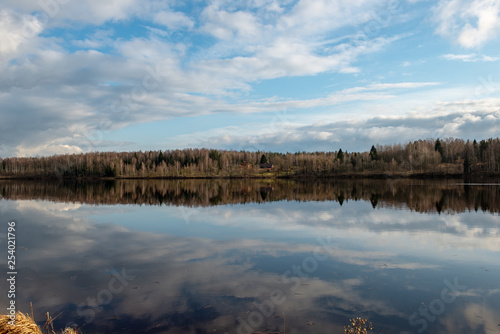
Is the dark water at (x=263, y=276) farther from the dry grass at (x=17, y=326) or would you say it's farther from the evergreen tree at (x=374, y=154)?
the evergreen tree at (x=374, y=154)

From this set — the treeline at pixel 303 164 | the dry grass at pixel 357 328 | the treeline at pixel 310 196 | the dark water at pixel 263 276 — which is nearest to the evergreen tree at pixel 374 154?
the treeline at pixel 303 164

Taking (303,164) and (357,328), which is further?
(303,164)

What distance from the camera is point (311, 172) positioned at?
154000 millimetres

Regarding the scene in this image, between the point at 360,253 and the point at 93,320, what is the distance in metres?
11.6

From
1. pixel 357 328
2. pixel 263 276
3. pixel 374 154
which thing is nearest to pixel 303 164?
pixel 374 154

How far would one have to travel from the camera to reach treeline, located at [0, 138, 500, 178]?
133m

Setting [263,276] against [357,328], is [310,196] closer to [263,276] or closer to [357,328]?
[263,276]

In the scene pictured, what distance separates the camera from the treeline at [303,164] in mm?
133000

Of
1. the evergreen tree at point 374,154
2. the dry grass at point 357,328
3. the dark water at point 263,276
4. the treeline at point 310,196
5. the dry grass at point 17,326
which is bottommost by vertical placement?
the treeline at point 310,196

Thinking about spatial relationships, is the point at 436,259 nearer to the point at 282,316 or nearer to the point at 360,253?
the point at 360,253

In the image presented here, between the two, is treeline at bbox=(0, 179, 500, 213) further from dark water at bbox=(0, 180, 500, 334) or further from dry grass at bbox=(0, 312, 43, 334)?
dry grass at bbox=(0, 312, 43, 334)

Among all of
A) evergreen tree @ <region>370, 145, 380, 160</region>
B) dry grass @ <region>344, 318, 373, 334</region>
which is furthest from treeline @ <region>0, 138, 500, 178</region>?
dry grass @ <region>344, 318, 373, 334</region>

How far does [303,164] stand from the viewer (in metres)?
165

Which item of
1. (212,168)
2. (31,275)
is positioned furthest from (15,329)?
(212,168)
